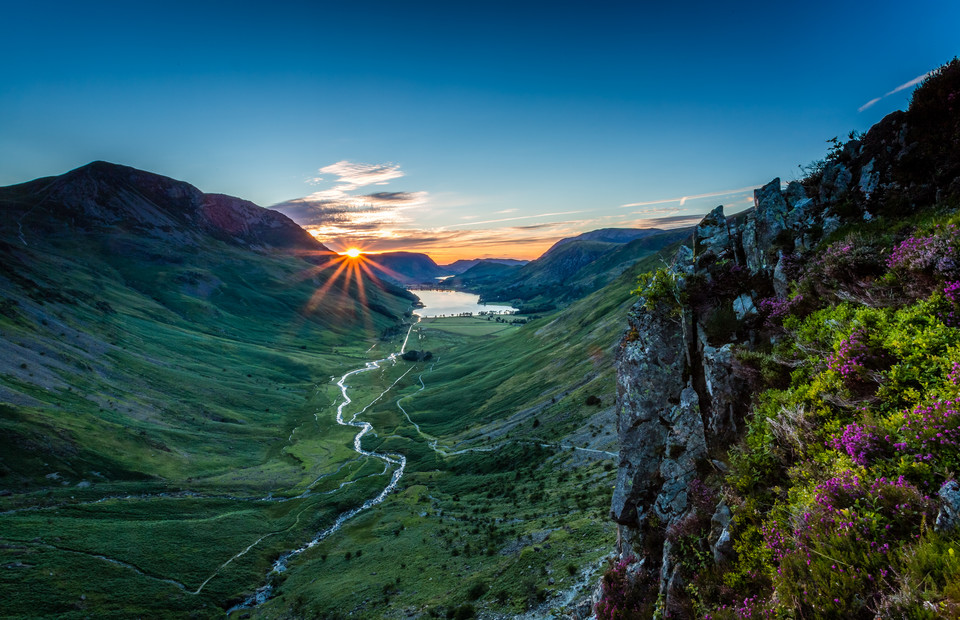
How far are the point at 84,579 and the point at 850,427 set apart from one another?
220 ft

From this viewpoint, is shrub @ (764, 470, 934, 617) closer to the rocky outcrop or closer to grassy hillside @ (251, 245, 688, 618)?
the rocky outcrop

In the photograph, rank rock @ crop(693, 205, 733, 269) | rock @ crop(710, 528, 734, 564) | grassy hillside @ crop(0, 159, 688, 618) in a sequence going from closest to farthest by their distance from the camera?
rock @ crop(710, 528, 734, 564)
rock @ crop(693, 205, 733, 269)
grassy hillside @ crop(0, 159, 688, 618)

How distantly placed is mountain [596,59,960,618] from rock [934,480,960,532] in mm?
26

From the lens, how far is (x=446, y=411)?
111438mm

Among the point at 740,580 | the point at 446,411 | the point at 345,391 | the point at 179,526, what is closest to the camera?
the point at 740,580

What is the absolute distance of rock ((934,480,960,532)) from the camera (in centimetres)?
657

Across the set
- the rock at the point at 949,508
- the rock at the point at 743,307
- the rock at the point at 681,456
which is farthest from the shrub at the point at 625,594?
the rock at the point at 743,307

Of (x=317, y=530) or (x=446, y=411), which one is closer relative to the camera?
(x=317, y=530)

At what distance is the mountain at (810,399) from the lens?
24.3 ft

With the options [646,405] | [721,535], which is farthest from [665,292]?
[721,535]

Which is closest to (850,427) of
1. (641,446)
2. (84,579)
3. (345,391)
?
(641,446)

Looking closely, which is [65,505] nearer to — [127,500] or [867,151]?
[127,500]

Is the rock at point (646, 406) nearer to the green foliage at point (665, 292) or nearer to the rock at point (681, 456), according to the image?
the green foliage at point (665, 292)

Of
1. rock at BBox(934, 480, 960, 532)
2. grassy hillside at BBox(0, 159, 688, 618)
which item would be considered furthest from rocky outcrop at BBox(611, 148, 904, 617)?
grassy hillside at BBox(0, 159, 688, 618)
